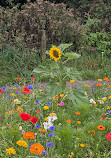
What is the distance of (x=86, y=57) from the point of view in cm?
602

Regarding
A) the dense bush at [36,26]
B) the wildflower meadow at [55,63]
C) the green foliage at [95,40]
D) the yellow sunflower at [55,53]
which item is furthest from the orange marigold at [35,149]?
the green foliage at [95,40]

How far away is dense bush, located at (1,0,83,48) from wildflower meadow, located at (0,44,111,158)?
259 centimetres

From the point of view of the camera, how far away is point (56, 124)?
109 inches

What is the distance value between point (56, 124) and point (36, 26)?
3801 millimetres

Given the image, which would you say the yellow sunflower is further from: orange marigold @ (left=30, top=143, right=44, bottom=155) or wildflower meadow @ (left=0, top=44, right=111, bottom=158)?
orange marigold @ (left=30, top=143, right=44, bottom=155)

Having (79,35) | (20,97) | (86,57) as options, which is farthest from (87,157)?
(79,35)

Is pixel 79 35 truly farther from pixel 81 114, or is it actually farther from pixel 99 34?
pixel 81 114

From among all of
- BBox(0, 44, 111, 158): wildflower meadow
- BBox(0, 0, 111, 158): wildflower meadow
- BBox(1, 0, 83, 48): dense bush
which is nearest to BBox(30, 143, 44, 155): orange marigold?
BBox(0, 44, 111, 158): wildflower meadow

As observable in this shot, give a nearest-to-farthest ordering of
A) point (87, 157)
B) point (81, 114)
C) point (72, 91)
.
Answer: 1. point (87, 157)
2. point (81, 114)
3. point (72, 91)

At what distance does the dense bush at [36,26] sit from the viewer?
600cm

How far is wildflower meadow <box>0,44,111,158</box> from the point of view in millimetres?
2164

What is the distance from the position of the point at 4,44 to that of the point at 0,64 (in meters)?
0.67

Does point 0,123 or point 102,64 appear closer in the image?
point 0,123

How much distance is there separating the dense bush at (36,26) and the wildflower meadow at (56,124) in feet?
8.50
